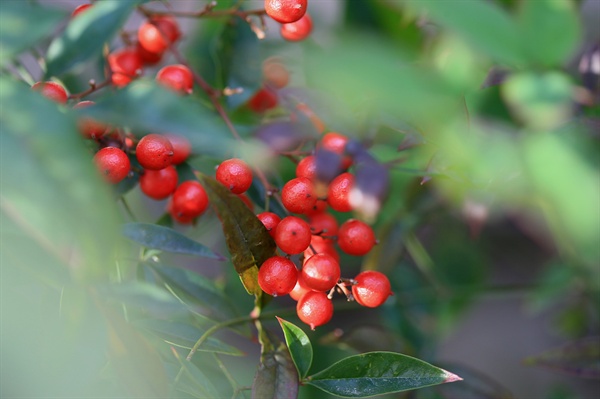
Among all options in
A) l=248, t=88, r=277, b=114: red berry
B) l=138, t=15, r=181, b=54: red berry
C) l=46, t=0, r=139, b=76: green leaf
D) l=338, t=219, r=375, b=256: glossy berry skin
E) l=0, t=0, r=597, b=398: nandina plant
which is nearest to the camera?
l=0, t=0, r=597, b=398: nandina plant

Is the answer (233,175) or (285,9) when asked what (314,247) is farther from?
(285,9)

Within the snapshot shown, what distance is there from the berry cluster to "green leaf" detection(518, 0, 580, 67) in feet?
0.58

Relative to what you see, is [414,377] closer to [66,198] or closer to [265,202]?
[265,202]

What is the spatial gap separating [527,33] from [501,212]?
808mm

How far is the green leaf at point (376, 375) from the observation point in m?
0.57

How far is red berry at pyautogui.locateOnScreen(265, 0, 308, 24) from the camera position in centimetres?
63

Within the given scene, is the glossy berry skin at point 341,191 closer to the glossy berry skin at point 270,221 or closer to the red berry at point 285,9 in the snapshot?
the glossy berry skin at point 270,221

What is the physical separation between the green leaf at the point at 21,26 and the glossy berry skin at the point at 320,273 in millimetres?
294

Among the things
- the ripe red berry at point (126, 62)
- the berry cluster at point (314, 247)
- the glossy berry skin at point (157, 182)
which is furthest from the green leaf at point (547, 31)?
the ripe red berry at point (126, 62)

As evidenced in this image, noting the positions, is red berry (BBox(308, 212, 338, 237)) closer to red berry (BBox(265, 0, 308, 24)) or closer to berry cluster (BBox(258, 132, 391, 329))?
berry cluster (BBox(258, 132, 391, 329))

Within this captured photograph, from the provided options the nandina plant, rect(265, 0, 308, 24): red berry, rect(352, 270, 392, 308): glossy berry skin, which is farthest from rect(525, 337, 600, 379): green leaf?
rect(265, 0, 308, 24): red berry

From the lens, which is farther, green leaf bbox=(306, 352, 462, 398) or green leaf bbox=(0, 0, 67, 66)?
green leaf bbox=(306, 352, 462, 398)

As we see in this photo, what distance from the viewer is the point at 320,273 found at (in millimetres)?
589

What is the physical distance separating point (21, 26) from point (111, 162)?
0.16 metres
